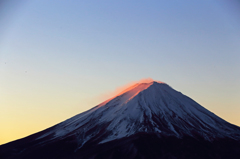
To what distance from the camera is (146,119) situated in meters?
134

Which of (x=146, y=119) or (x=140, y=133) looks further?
(x=146, y=119)

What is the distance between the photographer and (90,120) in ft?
461

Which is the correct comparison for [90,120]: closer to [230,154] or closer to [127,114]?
[127,114]

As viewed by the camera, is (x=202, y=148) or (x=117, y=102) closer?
(x=202, y=148)

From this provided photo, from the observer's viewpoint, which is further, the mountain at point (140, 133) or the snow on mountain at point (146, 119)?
the snow on mountain at point (146, 119)

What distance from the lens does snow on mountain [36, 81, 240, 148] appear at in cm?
12800

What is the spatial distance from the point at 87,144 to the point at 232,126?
57.0 meters

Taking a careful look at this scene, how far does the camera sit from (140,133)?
123 meters

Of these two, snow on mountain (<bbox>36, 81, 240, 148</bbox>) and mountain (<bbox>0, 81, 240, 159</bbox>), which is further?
snow on mountain (<bbox>36, 81, 240, 148</bbox>)

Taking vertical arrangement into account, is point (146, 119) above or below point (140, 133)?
above

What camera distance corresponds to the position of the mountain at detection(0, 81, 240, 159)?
383ft

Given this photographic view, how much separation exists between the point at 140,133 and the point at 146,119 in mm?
11840

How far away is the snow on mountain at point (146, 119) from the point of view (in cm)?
12800

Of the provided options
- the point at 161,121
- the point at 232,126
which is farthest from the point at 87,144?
the point at 232,126
